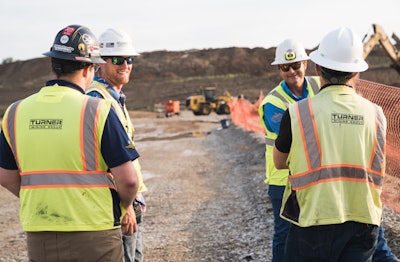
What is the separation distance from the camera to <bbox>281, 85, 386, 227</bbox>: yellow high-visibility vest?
2.48m

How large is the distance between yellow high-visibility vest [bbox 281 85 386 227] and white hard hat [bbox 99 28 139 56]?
1.59m

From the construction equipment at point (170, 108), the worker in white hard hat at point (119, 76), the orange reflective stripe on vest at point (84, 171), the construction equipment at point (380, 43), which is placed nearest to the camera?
the orange reflective stripe on vest at point (84, 171)

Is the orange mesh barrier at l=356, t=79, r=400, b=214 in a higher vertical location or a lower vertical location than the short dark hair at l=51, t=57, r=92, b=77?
lower

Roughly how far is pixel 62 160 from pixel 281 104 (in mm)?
2010

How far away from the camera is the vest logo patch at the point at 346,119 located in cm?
248

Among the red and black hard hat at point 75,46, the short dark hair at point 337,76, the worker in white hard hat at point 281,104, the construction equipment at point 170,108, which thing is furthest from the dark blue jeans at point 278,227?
the construction equipment at point 170,108

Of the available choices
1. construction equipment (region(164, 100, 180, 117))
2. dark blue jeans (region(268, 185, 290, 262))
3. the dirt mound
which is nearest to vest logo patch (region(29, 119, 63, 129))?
dark blue jeans (region(268, 185, 290, 262))

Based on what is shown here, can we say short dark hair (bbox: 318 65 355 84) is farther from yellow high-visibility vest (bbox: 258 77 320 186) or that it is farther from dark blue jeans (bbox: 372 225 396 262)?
yellow high-visibility vest (bbox: 258 77 320 186)

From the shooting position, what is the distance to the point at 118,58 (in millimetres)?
3652

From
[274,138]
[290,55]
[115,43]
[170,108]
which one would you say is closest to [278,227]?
[274,138]

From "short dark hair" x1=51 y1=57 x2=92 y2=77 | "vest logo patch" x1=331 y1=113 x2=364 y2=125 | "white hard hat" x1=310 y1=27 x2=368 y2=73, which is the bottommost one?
"vest logo patch" x1=331 y1=113 x2=364 y2=125

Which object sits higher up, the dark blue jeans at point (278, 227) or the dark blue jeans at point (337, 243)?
the dark blue jeans at point (337, 243)

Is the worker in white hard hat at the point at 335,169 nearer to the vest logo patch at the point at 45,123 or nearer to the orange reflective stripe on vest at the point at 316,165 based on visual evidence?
the orange reflective stripe on vest at the point at 316,165

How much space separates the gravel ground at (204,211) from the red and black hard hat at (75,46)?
337 centimetres
